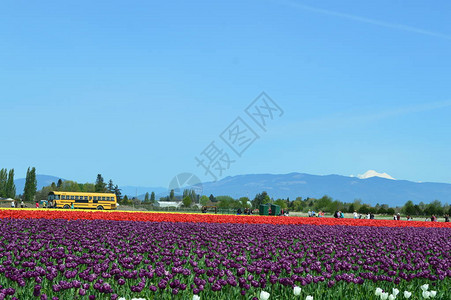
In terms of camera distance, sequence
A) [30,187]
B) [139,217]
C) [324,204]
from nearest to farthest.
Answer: [139,217] < [324,204] < [30,187]

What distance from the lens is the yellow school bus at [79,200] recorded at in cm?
6912

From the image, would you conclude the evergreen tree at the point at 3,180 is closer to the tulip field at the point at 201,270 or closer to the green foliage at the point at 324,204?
the green foliage at the point at 324,204

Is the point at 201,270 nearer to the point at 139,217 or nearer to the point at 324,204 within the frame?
the point at 139,217

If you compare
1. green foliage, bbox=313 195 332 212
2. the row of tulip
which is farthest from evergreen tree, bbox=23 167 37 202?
the row of tulip

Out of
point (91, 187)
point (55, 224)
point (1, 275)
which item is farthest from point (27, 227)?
point (91, 187)

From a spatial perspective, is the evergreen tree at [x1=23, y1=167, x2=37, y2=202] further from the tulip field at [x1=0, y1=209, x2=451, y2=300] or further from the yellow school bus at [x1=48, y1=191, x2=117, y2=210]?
the tulip field at [x1=0, y1=209, x2=451, y2=300]

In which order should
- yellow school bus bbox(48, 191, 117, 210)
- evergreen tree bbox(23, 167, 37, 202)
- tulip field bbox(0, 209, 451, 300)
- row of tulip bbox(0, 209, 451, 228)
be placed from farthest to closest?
1. evergreen tree bbox(23, 167, 37, 202)
2. yellow school bus bbox(48, 191, 117, 210)
3. row of tulip bbox(0, 209, 451, 228)
4. tulip field bbox(0, 209, 451, 300)

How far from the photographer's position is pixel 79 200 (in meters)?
70.1

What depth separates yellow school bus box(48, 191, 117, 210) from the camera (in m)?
69.1

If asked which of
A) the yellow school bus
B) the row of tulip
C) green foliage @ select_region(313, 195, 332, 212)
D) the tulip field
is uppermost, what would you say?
green foliage @ select_region(313, 195, 332, 212)

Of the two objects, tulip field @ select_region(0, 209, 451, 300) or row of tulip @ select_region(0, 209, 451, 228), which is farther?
row of tulip @ select_region(0, 209, 451, 228)

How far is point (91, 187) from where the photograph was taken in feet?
642

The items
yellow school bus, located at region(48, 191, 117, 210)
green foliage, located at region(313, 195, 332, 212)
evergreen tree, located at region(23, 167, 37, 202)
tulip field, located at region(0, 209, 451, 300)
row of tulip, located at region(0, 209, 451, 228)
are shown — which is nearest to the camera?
tulip field, located at region(0, 209, 451, 300)

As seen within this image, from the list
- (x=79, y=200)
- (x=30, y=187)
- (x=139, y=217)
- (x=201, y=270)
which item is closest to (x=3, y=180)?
(x=30, y=187)
